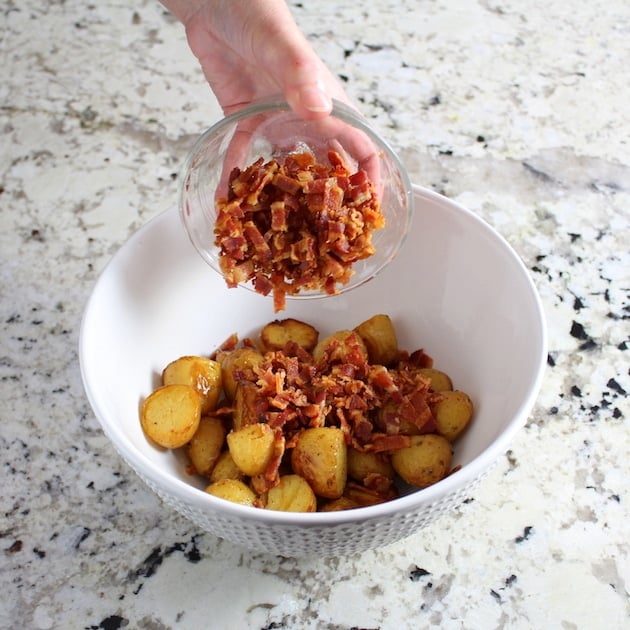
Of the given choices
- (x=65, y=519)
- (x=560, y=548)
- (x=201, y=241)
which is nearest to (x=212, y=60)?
(x=201, y=241)

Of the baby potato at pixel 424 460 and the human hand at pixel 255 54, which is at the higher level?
the human hand at pixel 255 54

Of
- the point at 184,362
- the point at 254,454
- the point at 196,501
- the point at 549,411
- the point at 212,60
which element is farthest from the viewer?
the point at 212,60

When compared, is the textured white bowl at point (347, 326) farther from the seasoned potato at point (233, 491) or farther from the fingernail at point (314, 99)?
the fingernail at point (314, 99)

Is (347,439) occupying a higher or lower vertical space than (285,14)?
lower

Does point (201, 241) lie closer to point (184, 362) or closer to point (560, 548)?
point (184, 362)

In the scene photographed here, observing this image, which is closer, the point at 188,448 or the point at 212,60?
the point at 188,448

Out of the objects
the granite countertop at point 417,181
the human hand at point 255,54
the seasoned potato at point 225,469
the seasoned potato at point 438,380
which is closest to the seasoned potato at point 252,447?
the seasoned potato at point 225,469

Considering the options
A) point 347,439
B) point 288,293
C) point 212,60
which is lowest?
point 347,439

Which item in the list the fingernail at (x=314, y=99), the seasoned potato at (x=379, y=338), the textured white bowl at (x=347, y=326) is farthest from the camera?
the seasoned potato at (x=379, y=338)
